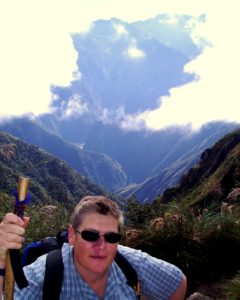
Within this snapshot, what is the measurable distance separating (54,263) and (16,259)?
76cm

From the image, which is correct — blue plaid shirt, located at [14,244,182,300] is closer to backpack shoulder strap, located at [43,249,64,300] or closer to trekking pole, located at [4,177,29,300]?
backpack shoulder strap, located at [43,249,64,300]

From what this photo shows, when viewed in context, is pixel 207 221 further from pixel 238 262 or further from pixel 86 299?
pixel 86 299

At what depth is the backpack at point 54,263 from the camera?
3.67 m

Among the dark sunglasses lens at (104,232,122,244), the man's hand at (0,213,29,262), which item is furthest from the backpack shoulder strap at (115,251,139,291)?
the man's hand at (0,213,29,262)

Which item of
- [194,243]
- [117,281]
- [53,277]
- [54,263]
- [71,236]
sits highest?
[71,236]

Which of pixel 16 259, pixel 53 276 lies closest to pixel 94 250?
pixel 53 276

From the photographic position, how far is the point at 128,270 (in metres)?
4.27

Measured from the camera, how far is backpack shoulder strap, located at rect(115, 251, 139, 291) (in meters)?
4.23

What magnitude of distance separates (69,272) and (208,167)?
75570 millimetres

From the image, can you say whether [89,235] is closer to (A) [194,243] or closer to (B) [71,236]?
(B) [71,236]

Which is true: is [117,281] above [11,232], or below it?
below

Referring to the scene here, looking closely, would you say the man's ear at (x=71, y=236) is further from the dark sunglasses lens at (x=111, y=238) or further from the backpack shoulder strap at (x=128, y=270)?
the backpack shoulder strap at (x=128, y=270)

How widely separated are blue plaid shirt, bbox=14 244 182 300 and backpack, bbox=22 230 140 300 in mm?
49

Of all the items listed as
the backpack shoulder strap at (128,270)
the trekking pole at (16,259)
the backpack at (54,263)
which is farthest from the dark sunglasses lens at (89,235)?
the trekking pole at (16,259)
